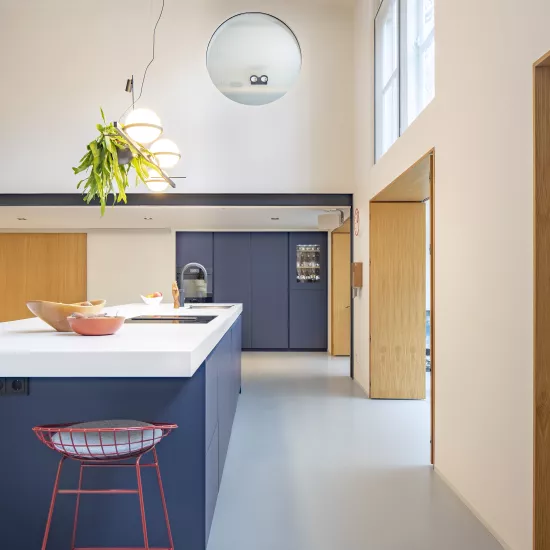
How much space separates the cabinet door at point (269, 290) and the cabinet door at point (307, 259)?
0.40 ft

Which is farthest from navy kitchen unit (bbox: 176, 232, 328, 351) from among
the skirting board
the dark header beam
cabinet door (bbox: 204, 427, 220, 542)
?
cabinet door (bbox: 204, 427, 220, 542)

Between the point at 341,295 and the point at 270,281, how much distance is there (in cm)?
130

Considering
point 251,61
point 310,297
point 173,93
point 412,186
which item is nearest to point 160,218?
point 173,93

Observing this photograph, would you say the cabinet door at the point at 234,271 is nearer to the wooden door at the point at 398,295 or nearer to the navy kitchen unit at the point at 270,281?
the navy kitchen unit at the point at 270,281

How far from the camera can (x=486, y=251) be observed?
2486 mm

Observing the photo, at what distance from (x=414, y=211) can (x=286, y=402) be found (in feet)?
7.52

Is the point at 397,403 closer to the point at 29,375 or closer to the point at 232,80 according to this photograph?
the point at 29,375

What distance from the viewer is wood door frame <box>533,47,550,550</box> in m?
1.97

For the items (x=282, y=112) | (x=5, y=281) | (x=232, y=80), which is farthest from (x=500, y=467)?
(x=232, y=80)

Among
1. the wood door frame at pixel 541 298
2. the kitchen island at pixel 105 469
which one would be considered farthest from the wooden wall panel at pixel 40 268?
the wood door frame at pixel 541 298

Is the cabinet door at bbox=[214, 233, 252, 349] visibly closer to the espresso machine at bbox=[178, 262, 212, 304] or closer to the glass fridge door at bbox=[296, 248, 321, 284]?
the espresso machine at bbox=[178, 262, 212, 304]

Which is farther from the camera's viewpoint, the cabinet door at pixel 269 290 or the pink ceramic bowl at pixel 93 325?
the cabinet door at pixel 269 290

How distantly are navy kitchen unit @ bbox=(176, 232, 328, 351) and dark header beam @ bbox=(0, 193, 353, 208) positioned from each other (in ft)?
7.74

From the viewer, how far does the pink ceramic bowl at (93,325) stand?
2227 mm
